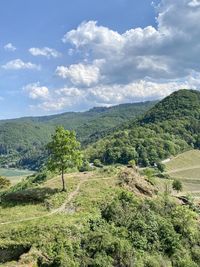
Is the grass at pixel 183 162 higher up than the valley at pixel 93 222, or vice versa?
the valley at pixel 93 222

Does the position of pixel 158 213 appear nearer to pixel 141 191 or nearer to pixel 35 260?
pixel 141 191

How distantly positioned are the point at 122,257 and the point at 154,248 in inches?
252

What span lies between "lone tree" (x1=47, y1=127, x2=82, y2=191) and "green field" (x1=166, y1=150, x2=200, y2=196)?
8242 cm

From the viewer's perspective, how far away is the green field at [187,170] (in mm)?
148438

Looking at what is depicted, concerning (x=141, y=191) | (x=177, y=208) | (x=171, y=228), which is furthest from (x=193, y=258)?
(x=141, y=191)

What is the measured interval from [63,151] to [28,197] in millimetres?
8055

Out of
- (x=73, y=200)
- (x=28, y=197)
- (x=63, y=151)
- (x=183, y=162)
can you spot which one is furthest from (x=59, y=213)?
(x=183, y=162)

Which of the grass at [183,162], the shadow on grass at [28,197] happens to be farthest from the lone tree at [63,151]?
the grass at [183,162]

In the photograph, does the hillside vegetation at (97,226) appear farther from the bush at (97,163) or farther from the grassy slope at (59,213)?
the bush at (97,163)

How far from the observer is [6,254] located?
143 ft

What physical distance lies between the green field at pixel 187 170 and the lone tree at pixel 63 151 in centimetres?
8242

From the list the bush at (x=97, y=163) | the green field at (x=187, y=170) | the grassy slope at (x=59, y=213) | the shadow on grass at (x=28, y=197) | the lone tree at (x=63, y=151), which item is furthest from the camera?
the bush at (x=97, y=163)

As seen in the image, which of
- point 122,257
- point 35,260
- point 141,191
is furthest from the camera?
point 141,191

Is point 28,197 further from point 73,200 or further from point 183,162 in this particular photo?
point 183,162
